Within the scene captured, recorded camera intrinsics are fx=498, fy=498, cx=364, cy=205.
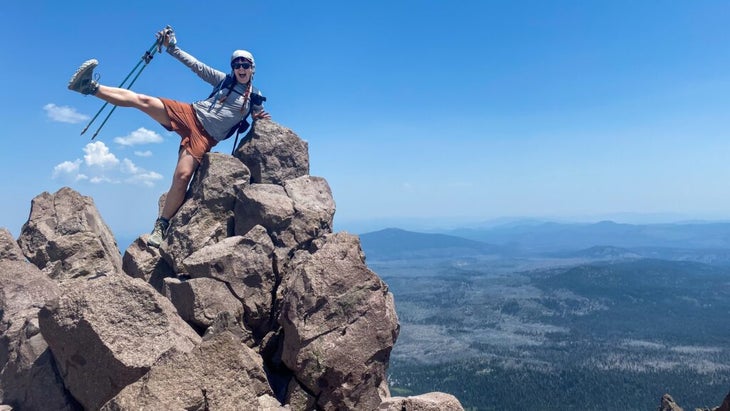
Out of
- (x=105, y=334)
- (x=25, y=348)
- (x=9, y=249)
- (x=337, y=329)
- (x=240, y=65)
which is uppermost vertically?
(x=240, y=65)

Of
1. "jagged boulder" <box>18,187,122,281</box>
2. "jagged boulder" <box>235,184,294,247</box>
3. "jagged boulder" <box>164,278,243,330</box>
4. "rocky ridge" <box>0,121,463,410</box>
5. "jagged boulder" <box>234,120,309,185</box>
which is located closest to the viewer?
"rocky ridge" <box>0,121,463,410</box>

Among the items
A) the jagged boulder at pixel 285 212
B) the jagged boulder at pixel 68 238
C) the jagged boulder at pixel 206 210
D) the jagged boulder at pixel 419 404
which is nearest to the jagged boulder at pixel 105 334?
the jagged boulder at pixel 68 238

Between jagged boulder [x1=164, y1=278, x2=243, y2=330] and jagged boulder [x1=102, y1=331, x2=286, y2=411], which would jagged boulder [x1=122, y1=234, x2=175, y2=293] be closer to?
A: jagged boulder [x1=164, y1=278, x2=243, y2=330]

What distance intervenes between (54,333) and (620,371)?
195272mm

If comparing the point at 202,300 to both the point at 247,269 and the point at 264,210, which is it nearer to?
the point at 247,269

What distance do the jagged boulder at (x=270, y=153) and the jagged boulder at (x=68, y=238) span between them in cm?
606

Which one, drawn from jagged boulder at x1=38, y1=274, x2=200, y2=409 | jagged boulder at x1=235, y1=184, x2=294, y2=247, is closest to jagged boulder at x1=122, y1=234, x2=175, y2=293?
jagged boulder at x1=235, y1=184, x2=294, y2=247

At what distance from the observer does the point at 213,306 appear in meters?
14.6

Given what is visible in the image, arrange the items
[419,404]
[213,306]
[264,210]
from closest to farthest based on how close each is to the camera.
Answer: [419,404] → [213,306] → [264,210]

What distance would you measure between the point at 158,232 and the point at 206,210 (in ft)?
6.52

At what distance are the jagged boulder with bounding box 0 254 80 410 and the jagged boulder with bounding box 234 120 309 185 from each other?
777 cm

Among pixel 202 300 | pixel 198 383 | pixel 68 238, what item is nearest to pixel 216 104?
pixel 68 238

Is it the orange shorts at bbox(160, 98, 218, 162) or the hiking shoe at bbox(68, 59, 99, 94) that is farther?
the orange shorts at bbox(160, 98, 218, 162)

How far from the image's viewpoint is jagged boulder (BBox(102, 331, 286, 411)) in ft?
30.5
